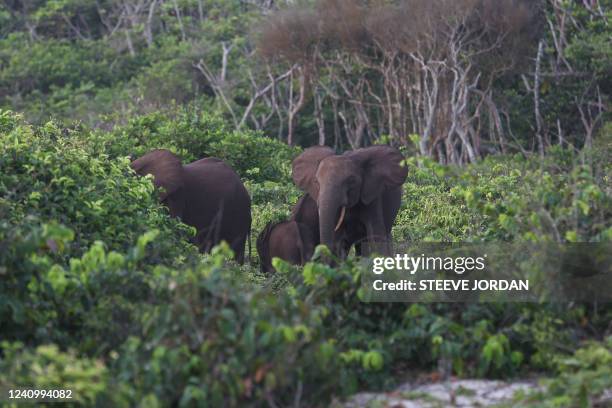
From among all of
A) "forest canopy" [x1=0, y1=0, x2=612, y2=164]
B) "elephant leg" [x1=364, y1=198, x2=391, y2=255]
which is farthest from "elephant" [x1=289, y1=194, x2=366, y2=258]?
"forest canopy" [x1=0, y1=0, x2=612, y2=164]

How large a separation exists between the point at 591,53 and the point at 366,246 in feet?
48.0

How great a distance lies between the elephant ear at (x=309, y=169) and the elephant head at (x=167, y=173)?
3.83 feet

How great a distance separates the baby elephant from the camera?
12008mm

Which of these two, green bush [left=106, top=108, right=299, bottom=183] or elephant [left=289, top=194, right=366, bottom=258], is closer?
elephant [left=289, top=194, right=366, bottom=258]

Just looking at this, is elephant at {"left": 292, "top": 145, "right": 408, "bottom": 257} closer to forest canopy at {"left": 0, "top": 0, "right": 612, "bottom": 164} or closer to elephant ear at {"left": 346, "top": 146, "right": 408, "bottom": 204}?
elephant ear at {"left": 346, "top": 146, "right": 408, "bottom": 204}

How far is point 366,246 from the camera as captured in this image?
11531mm

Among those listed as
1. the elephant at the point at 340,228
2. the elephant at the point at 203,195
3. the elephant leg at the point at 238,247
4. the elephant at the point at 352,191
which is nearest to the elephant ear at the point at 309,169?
the elephant at the point at 352,191

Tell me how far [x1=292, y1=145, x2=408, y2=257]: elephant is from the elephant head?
116 centimetres

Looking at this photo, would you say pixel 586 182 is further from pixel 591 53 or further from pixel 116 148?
pixel 591 53

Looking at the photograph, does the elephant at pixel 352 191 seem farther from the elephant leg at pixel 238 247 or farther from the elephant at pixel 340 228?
the elephant leg at pixel 238 247

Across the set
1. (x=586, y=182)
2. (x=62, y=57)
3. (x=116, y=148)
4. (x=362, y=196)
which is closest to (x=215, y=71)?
(x=62, y=57)

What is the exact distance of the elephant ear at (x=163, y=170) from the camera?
12.4 metres

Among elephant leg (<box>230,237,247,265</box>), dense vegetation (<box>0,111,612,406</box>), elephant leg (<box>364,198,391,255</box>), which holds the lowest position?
elephant leg (<box>230,237,247,265</box>)

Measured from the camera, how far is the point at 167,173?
1244cm
